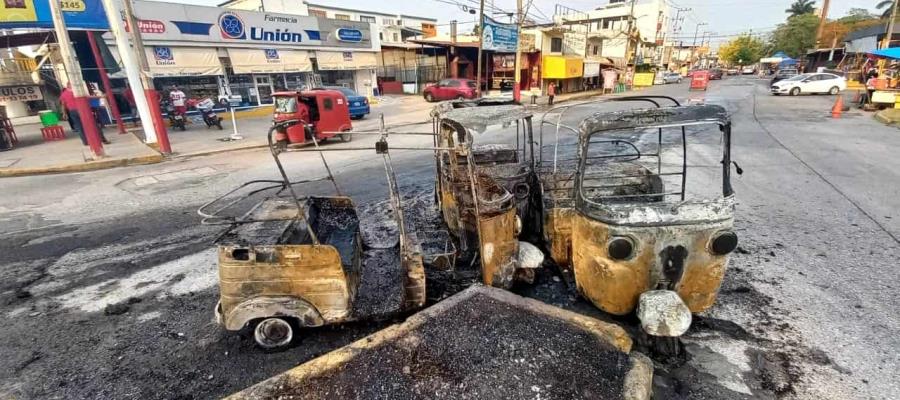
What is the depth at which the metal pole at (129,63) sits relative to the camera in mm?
11289

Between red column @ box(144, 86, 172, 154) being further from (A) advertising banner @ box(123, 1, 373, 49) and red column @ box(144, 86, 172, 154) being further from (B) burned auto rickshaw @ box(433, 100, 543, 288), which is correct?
(B) burned auto rickshaw @ box(433, 100, 543, 288)

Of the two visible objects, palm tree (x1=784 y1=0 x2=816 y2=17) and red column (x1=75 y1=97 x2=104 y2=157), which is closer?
red column (x1=75 y1=97 x2=104 y2=157)

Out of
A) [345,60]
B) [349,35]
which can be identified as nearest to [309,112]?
[345,60]

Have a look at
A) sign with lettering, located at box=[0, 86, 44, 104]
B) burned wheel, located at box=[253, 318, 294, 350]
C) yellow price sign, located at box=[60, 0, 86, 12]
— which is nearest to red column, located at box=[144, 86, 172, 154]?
yellow price sign, located at box=[60, 0, 86, 12]

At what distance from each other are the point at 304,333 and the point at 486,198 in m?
2.34

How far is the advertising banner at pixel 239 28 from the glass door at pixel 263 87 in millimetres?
1770

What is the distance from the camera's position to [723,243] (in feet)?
10.5

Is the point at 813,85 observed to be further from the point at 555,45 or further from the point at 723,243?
the point at 723,243

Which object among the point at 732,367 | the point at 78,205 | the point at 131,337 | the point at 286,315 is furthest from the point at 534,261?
the point at 78,205

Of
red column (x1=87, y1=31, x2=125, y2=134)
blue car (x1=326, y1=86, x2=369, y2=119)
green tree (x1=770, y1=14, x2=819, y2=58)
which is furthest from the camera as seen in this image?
green tree (x1=770, y1=14, x2=819, y2=58)

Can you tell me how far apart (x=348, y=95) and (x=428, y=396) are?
1824 cm

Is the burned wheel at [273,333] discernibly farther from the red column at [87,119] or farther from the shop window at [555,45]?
the shop window at [555,45]

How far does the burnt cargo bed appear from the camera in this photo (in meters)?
2.65

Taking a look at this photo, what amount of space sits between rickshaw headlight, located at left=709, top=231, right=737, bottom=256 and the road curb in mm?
13678
